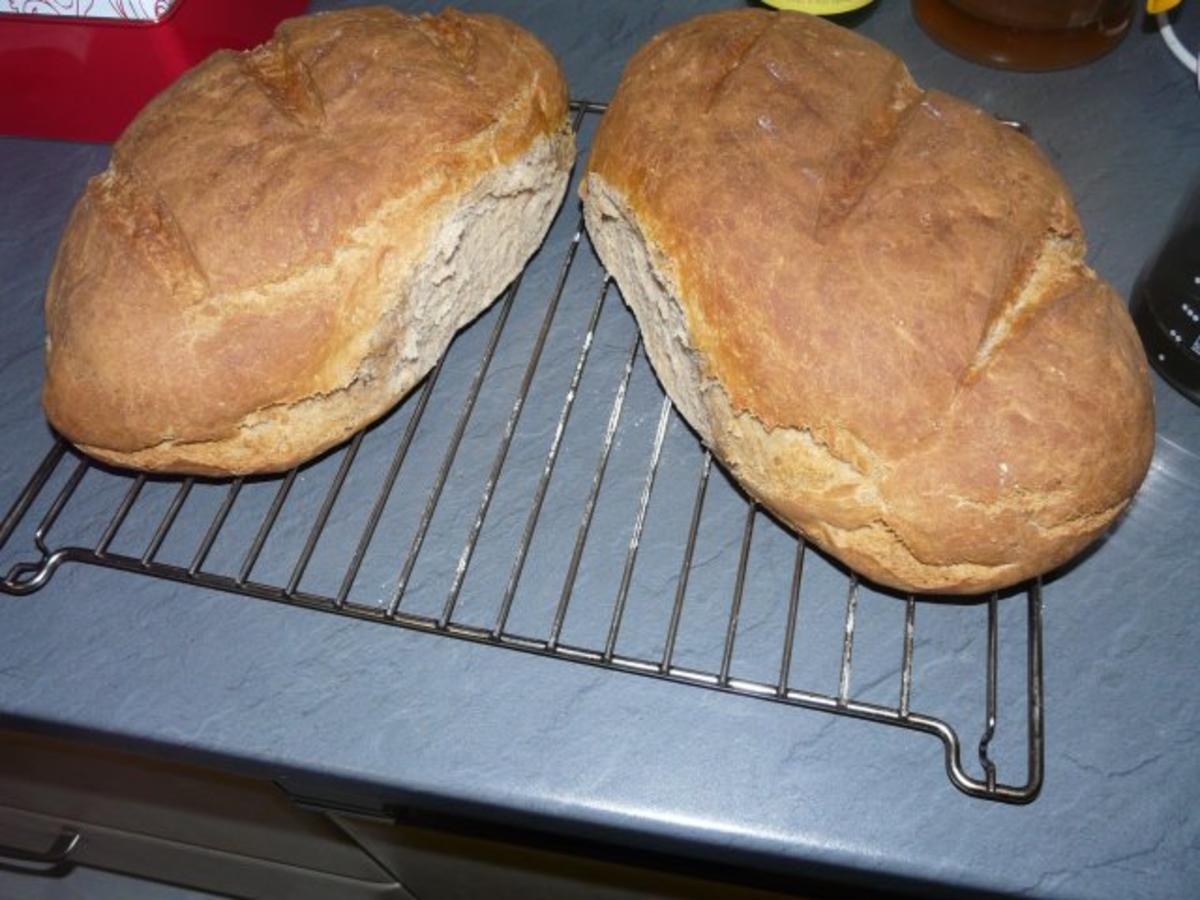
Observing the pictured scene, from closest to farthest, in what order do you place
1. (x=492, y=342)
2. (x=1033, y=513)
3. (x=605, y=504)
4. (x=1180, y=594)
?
(x=1033, y=513)
(x=1180, y=594)
(x=605, y=504)
(x=492, y=342)

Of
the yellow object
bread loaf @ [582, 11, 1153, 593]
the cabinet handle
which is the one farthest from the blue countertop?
the yellow object

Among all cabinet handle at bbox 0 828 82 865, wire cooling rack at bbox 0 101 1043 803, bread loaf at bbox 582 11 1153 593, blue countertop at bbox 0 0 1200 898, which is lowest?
cabinet handle at bbox 0 828 82 865

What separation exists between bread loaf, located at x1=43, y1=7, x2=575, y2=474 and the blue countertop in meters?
0.17

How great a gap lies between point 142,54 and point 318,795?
1.14 m

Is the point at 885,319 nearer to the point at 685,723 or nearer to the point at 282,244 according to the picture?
the point at 685,723

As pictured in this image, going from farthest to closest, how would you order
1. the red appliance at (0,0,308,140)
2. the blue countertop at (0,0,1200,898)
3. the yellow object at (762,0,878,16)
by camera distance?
the yellow object at (762,0,878,16)
the red appliance at (0,0,308,140)
the blue countertop at (0,0,1200,898)

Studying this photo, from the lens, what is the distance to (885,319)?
1063 mm

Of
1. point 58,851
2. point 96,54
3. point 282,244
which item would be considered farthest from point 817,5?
point 58,851

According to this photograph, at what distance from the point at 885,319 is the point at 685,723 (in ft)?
1.59

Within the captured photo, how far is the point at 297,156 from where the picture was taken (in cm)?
123

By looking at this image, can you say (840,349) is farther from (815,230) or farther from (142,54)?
(142,54)

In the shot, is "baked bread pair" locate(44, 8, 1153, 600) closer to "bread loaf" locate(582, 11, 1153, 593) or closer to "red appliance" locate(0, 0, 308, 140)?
"bread loaf" locate(582, 11, 1153, 593)

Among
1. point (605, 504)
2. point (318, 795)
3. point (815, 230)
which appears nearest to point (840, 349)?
point (815, 230)

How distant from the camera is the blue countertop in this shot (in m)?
1.02
